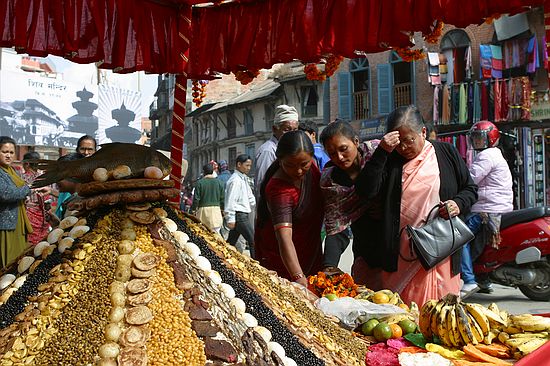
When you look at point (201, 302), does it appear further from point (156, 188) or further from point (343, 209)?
point (343, 209)

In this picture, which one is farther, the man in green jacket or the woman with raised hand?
the man in green jacket

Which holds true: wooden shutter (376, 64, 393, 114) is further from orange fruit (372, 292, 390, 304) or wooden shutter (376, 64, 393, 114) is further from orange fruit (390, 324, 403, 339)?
orange fruit (390, 324, 403, 339)

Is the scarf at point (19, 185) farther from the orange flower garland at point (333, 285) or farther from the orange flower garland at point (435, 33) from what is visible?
the orange flower garland at point (435, 33)

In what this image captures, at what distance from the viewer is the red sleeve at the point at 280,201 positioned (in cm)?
279

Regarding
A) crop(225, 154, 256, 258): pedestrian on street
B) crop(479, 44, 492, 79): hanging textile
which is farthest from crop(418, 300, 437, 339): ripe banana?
crop(479, 44, 492, 79): hanging textile

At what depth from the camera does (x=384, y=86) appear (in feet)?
56.1

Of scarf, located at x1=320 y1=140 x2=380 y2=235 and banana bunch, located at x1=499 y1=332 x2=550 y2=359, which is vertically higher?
scarf, located at x1=320 y1=140 x2=380 y2=235

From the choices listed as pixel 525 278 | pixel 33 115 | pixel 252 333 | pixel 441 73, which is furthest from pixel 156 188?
pixel 441 73

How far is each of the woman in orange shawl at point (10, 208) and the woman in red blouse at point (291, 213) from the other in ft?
6.82

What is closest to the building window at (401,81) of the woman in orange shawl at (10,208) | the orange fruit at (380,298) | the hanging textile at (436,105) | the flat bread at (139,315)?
the hanging textile at (436,105)

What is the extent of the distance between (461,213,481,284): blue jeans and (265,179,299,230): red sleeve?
2654 millimetres

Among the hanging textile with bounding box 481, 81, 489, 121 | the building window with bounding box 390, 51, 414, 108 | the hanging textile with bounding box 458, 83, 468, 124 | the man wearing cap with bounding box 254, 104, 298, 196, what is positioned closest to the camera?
the man wearing cap with bounding box 254, 104, 298, 196

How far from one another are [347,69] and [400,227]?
16.0 metres

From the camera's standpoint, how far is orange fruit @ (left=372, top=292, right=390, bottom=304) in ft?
7.52
